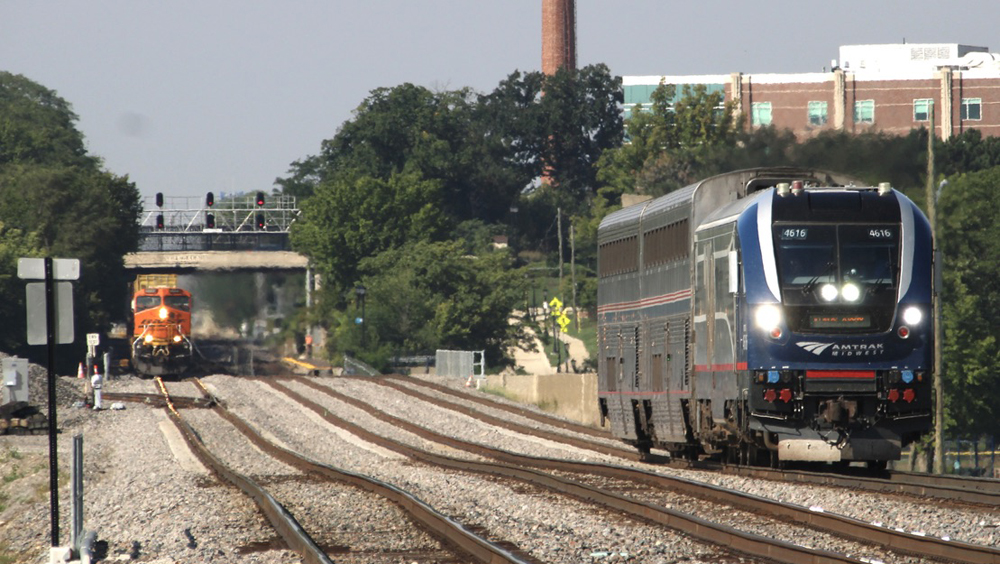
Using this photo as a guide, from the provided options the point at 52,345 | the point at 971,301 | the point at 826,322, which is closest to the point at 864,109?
the point at 971,301

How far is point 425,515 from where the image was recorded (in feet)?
53.4

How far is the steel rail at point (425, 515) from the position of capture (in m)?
13.0

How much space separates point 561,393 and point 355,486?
84.8 feet

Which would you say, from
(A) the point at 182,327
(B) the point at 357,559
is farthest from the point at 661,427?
(A) the point at 182,327

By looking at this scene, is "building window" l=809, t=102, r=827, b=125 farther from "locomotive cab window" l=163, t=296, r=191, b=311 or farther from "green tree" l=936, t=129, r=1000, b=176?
"locomotive cab window" l=163, t=296, r=191, b=311

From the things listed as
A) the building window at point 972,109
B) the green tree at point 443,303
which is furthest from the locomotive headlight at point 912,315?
the building window at point 972,109

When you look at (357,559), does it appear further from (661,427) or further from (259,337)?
(259,337)

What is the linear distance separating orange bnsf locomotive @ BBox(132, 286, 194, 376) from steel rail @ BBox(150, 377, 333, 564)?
32.0 m

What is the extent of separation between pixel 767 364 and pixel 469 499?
433cm

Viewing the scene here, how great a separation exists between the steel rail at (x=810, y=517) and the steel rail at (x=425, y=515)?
3.52 metres

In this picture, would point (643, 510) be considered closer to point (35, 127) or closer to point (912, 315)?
point (912, 315)

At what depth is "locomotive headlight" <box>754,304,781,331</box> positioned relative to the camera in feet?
61.2

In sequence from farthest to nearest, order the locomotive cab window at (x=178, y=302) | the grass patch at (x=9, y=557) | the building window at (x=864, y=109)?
the building window at (x=864, y=109) → the locomotive cab window at (x=178, y=302) → the grass patch at (x=9, y=557)

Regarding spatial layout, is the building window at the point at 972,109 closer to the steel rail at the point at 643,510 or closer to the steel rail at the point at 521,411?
the steel rail at the point at 521,411
